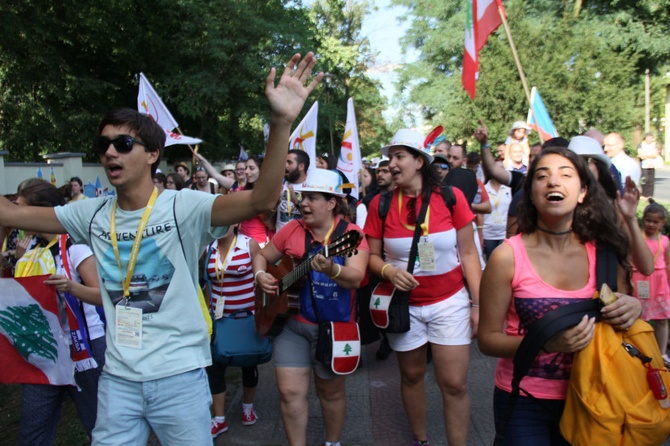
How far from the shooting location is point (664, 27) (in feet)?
79.8

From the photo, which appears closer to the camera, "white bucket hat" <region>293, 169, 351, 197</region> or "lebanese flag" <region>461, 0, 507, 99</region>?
"white bucket hat" <region>293, 169, 351, 197</region>

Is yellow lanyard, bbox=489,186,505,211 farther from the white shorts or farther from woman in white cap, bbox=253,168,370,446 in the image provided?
woman in white cap, bbox=253,168,370,446

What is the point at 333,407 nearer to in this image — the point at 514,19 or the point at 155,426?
the point at 155,426

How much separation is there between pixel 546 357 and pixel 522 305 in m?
0.23

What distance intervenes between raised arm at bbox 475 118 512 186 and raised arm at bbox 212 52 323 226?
2784 millimetres

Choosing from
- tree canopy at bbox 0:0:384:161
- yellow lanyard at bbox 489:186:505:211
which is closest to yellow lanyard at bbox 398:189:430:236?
yellow lanyard at bbox 489:186:505:211

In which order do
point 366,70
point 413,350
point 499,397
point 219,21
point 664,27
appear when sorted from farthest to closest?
point 366,70, point 664,27, point 219,21, point 413,350, point 499,397

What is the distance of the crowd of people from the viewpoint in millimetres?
2363

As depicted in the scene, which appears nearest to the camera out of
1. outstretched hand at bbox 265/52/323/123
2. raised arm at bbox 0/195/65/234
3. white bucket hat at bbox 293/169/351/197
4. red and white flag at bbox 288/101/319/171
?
outstretched hand at bbox 265/52/323/123

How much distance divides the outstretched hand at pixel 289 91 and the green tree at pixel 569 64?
849 inches

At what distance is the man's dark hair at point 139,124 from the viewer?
245 centimetres

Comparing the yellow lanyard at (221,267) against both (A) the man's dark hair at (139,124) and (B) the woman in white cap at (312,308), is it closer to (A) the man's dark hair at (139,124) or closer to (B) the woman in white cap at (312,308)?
(B) the woman in white cap at (312,308)

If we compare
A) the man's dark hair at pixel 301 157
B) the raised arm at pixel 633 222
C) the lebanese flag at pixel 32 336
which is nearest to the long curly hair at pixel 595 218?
the raised arm at pixel 633 222

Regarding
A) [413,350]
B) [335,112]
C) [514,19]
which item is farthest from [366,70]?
[413,350]
